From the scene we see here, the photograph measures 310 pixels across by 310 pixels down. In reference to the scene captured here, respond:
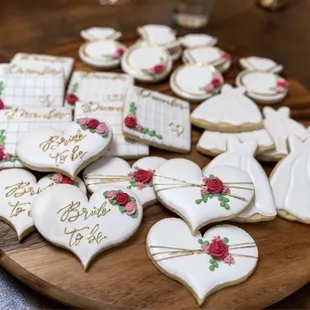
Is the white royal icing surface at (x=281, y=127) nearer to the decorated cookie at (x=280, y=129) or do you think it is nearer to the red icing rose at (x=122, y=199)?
the decorated cookie at (x=280, y=129)

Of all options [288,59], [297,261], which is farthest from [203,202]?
[288,59]

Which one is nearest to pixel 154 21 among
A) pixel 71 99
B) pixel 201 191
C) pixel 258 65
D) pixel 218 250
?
pixel 258 65

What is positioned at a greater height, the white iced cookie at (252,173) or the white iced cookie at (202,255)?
the white iced cookie at (252,173)

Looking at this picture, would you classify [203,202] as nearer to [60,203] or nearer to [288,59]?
[60,203]

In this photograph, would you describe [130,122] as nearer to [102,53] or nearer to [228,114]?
[228,114]

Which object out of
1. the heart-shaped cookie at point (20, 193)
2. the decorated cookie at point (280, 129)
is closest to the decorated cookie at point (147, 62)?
the decorated cookie at point (280, 129)
